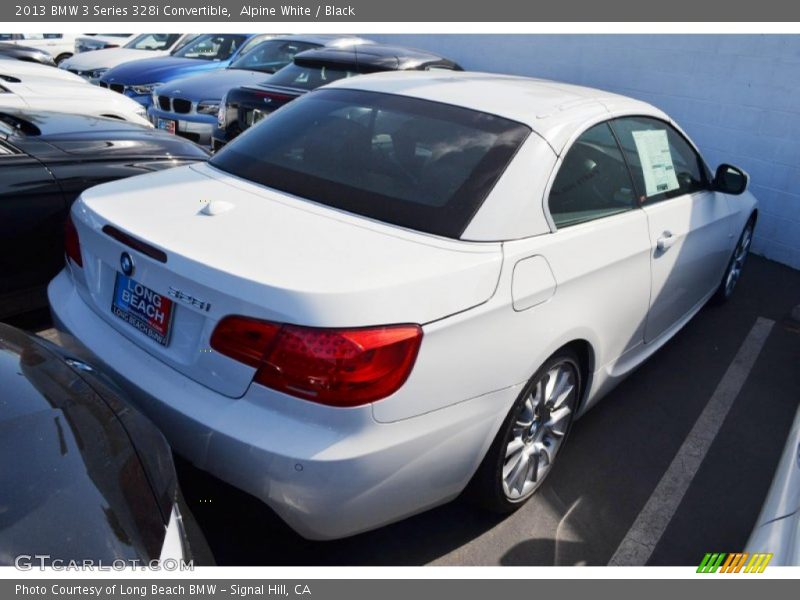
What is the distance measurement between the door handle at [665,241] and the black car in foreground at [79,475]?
2.40 metres

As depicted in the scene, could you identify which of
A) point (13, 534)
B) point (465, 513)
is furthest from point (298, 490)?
point (465, 513)

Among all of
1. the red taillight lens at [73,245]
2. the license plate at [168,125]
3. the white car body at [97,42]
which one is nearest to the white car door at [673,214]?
the red taillight lens at [73,245]

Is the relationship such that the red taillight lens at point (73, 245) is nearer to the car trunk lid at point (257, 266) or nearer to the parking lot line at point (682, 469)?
the car trunk lid at point (257, 266)

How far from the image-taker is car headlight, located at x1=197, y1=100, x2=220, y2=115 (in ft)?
24.8

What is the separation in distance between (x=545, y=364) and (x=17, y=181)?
2731 millimetres

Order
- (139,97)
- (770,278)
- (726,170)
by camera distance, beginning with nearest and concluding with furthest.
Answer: (726,170)
(770,278)
(139,97)

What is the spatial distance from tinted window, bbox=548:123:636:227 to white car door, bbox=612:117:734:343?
13 cm

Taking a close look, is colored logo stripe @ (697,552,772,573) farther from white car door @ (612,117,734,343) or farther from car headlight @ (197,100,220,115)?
car headlight @ (197,100,220,115)

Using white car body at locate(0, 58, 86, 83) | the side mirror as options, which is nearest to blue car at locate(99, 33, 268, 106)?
white car body at locate(0, 58, 86, 83)

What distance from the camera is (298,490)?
6.67 feet

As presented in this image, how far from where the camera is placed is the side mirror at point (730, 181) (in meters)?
4.11

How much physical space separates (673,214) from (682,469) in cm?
125

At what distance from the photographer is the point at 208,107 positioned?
755 centimetres

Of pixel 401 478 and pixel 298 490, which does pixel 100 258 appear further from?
pixel 401 478
